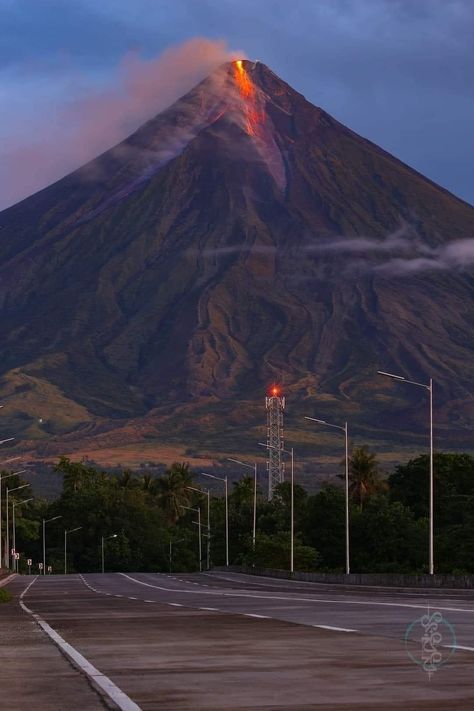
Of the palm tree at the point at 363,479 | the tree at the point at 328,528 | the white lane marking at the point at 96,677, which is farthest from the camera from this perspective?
the palm tree at the point at 363,479

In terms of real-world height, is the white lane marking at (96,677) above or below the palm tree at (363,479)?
below


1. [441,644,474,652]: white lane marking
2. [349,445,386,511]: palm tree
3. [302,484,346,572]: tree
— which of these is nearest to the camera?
[441,644,474,652]: white lane marking

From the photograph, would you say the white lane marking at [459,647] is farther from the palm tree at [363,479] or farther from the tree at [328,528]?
the palm tree at [363,479]

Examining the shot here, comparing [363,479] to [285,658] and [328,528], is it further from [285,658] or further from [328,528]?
[285,658]

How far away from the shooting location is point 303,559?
124250 millimetres

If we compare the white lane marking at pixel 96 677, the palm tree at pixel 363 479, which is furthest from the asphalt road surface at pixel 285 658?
the palm tree at pixel 363 479

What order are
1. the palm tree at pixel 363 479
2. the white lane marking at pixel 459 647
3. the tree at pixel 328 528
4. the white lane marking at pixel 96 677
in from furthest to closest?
the palm tree at pixel 363 479 < the tree at pixel 328 528 < the white lane marking at pixel 459 647 < the white lane marking at pixel 96 677

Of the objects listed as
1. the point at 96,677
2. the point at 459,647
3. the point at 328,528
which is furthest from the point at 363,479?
the point at 96,677

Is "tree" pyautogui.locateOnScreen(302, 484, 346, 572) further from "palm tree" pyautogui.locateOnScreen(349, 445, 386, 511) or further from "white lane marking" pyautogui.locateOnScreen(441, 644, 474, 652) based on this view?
"white lane marking" pyautogui.locateOnScreen(441, 644, 474, 652)

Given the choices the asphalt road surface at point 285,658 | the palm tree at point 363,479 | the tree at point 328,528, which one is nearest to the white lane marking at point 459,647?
the asphalt road surface at point 285,658

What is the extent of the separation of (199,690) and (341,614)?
16415mm

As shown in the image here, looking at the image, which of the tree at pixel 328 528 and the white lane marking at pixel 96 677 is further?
the tree at pixel 328 528

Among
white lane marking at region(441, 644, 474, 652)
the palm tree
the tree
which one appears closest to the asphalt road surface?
white lane marking at region(441, 644, 474, 652)

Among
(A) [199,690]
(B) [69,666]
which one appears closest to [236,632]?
(B) [69,666]
